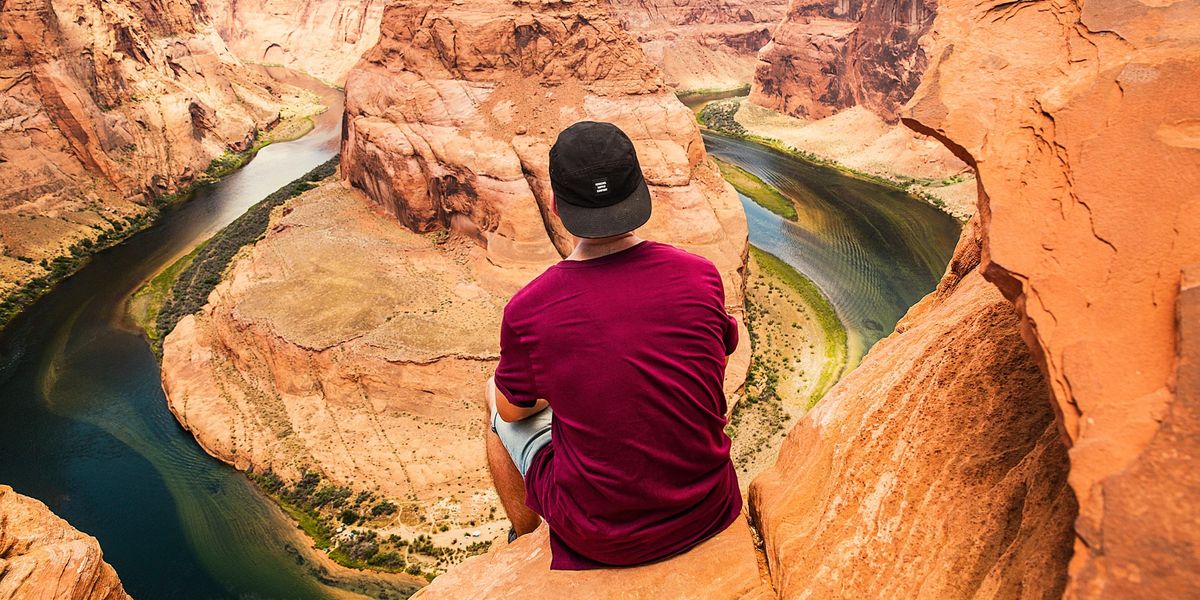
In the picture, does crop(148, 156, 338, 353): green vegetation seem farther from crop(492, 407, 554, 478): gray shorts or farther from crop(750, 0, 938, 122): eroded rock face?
crop(750, 0, 938, 122): eroded rock face

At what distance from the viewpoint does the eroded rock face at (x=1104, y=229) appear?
83.4 inches

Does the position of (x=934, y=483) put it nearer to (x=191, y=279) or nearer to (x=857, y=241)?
(x=857, y=241)

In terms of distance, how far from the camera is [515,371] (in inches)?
142

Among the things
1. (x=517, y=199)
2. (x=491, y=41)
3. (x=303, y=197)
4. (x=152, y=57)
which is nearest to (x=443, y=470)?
(x=517, y=199)

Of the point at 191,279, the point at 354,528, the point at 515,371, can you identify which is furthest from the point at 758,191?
the point at 515,371

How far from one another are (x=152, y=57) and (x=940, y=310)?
54.3m

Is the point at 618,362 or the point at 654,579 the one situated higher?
the point at 618,362

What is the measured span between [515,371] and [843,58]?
5600 cm

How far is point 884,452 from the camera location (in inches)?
165

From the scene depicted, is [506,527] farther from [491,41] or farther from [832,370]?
[491,41]

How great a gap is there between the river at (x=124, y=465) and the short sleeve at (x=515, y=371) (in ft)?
46.4

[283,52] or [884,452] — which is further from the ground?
[884,452]

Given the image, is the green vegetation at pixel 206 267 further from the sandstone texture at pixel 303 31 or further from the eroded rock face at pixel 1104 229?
the sandstone texture at pixel 303 31

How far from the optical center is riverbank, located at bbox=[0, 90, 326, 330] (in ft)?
90.1
